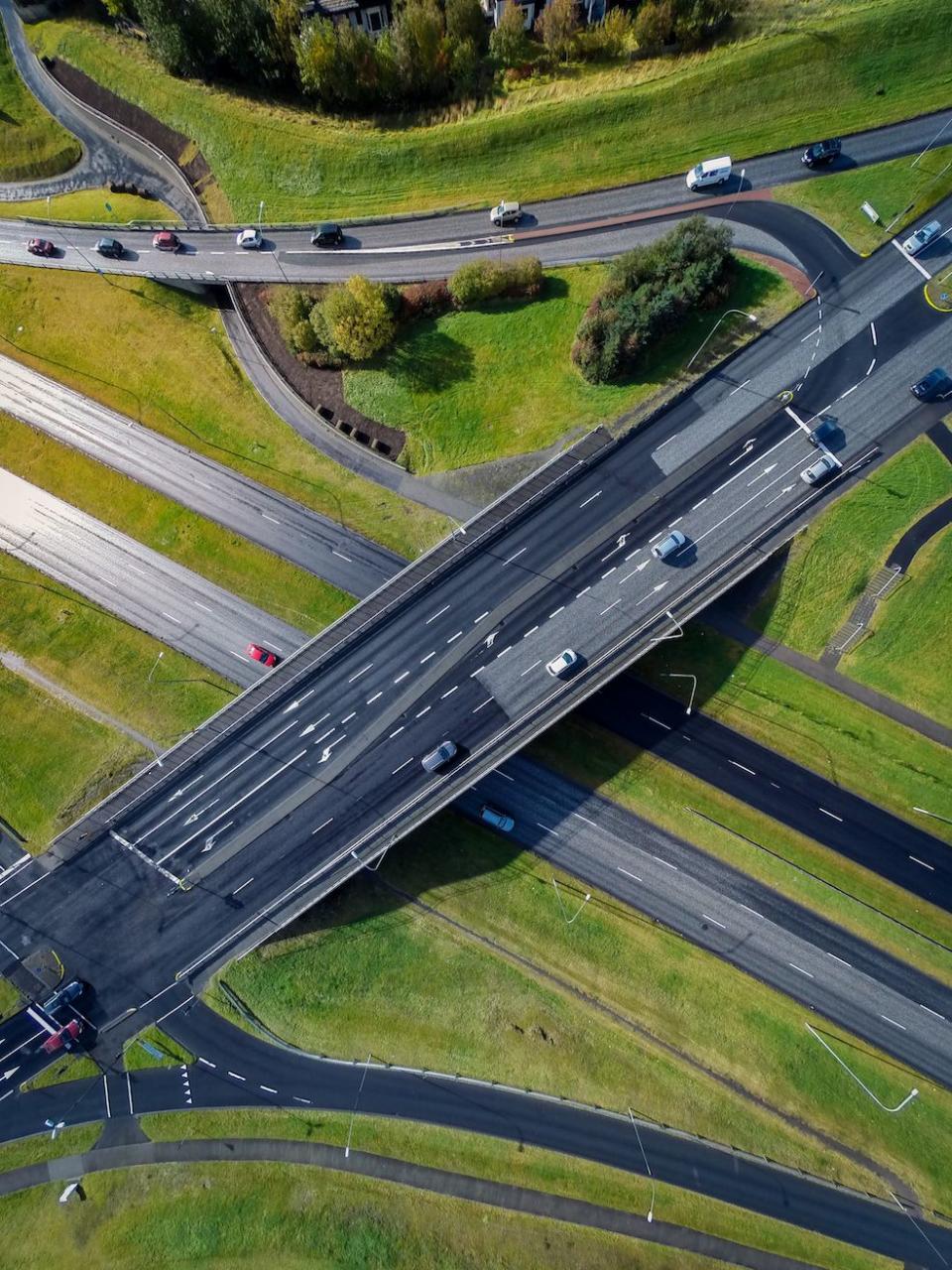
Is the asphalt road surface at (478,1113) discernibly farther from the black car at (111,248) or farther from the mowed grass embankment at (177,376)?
the black car at (111,248)

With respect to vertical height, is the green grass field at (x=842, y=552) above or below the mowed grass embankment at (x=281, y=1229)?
above

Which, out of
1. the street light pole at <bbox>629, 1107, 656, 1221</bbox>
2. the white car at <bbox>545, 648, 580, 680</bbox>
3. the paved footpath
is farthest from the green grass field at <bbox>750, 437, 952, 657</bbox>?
the paved footpath

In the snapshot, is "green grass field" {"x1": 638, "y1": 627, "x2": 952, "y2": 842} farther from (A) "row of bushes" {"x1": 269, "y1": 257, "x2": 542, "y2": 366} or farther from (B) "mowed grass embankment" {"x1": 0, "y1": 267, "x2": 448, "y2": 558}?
(A) "row of bushes" {"x1": 269, "y1": 257, "x2": 542, "y2": 366}

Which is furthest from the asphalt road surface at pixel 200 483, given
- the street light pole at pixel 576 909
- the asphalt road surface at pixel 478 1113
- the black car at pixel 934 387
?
the black car at pixel 934 387

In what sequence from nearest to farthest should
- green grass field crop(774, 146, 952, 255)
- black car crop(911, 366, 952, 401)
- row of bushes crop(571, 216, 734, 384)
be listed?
black car crop(911, 366, 952, 401) < row of bushes crop(571, 216, 734, 384) < green grass field crop(774, 146, 952, 255)

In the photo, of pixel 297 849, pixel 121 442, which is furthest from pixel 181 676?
pixel 121 442

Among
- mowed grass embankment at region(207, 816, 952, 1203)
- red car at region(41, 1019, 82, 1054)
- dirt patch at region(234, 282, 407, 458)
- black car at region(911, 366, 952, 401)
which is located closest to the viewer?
mowed grass embankment at region(207, 816, 952, 1203)

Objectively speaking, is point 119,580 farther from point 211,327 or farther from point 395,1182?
point 395,1182

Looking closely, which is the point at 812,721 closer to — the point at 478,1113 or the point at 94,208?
the point at 478,1113
